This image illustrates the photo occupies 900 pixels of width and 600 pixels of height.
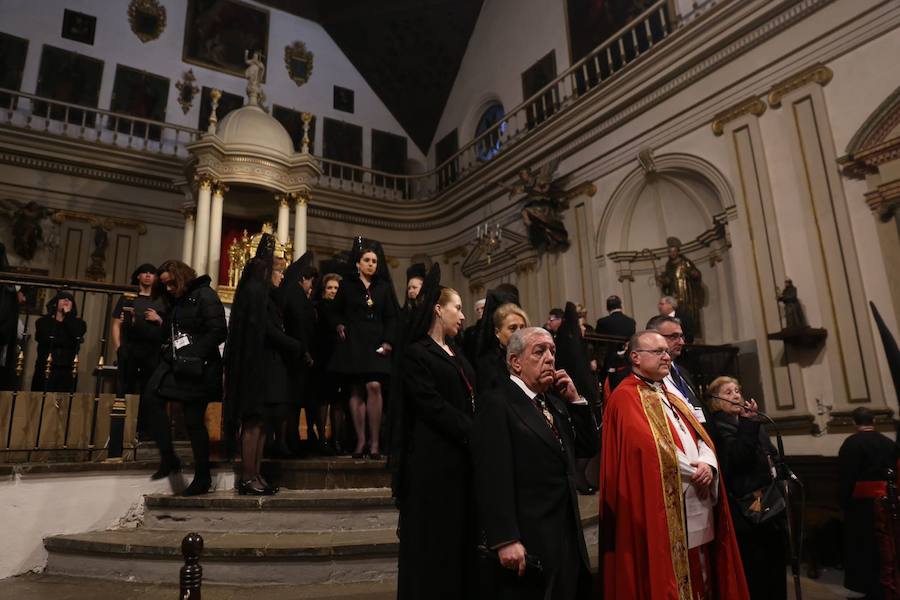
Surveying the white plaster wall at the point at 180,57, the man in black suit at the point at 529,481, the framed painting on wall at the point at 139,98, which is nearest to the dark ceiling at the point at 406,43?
the white plaster wall at the point at 180,57

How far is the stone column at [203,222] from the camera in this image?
30.2 feet

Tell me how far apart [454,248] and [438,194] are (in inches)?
54.6

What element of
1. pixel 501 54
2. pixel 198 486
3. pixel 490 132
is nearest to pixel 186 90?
pixel 490 132

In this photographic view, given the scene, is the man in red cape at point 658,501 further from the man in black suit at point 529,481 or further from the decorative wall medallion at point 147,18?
the decorative wall medallion at point 147,18

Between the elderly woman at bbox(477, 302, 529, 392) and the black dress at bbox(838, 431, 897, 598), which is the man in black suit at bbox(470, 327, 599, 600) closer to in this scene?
the elderly woman at bbox(477, 302, 529, 392)

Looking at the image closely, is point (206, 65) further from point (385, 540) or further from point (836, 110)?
point (385, 540)

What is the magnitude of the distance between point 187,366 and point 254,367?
1.29ft

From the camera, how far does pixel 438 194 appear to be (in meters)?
14.1

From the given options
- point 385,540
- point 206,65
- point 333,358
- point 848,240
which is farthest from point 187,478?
point 206,65

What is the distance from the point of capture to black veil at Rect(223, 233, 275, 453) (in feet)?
12.4

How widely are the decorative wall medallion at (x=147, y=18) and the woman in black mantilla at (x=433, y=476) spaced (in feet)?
45.1

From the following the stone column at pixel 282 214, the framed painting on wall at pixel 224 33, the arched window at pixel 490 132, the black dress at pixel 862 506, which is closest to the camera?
the black dress at pixel 862 506

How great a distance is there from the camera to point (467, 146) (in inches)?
521

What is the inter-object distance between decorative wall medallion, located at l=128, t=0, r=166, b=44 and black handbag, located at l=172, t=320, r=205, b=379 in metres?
12.3
